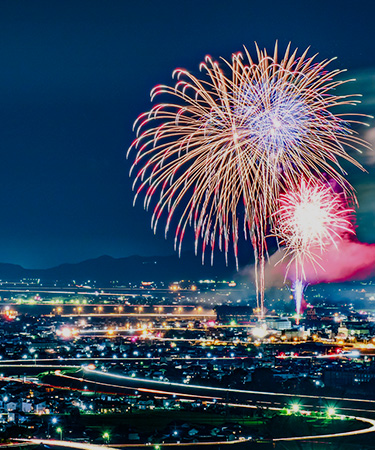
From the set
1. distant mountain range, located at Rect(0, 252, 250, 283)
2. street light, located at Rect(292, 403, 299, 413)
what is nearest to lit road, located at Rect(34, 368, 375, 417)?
street light, located at Rect(292, 403, 299, 413)

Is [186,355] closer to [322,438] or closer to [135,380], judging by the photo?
[135,380]

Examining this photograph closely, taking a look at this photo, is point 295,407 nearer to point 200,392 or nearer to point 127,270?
point 200,392

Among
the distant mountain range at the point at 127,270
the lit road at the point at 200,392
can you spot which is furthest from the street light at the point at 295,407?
the distant mountain range at the point at 127,270

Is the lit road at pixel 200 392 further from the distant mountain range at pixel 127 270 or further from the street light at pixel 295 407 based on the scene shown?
the distant mountain range at pixel 127 270

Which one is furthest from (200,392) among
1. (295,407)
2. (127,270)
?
(127,270)

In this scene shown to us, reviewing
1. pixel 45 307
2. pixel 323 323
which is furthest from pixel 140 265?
pixel 323 323

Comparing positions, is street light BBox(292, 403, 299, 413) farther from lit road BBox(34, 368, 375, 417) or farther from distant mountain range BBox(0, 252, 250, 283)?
distant mountain range BBox(0, 252, 250, 283)

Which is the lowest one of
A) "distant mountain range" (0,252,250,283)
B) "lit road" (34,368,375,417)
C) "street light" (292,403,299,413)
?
"street light" (292,403,299,413)

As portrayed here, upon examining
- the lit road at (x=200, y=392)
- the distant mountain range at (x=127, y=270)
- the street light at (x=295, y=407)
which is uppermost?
the distant mountain range at (x=127, y=270)
